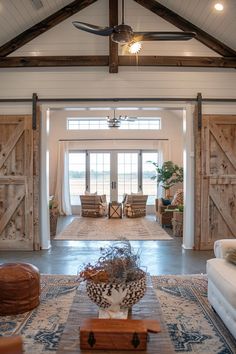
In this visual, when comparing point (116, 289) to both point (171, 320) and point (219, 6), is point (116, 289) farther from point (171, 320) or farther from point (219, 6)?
point (219, 6)

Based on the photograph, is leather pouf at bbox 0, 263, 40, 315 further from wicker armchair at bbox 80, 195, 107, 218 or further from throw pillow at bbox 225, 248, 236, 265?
wicker armchair at bbox 80, 195, 107, 218

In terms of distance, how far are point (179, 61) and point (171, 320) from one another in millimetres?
Answer: 4577

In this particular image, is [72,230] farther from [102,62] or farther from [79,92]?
[102,62]

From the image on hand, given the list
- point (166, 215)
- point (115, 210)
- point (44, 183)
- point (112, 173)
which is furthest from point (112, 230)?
point (112, 173)

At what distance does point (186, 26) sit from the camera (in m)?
5.88

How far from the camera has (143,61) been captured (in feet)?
19.4

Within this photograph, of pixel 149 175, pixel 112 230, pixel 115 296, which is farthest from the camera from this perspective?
pixel 149 175

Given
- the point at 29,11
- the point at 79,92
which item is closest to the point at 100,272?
the point at 79,92

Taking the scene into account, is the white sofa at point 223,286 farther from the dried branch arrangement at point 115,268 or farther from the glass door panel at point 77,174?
the glass door panel at point 77,174

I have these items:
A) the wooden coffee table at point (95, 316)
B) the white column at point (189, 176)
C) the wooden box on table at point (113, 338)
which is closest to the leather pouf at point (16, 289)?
the wooden coffee table at point (95, 316)

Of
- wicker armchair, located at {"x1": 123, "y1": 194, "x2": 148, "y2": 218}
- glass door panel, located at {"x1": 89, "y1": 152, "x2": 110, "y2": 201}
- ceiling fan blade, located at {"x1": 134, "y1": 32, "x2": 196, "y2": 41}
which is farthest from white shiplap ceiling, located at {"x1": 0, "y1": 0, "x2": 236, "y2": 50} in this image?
glass door panel, located at {"x1": 89, "y1": 152, "x2": 110, "y2": 201}

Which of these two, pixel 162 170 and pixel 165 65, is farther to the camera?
pixel 162 170

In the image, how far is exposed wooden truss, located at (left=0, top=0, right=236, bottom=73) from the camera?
19.1 ft

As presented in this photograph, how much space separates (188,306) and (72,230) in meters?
4.80
